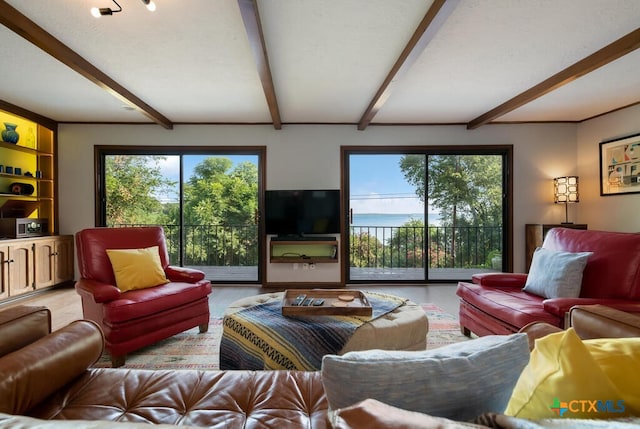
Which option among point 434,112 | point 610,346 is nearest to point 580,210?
point 434,112

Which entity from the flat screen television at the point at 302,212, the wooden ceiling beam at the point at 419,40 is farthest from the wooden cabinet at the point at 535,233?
the wooden ceiling beam at the point at 419,40

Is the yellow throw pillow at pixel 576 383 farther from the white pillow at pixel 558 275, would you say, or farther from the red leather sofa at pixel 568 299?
the white pillow at pixel 558 275

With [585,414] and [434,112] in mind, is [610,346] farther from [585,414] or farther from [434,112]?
[434,112]

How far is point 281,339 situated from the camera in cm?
172

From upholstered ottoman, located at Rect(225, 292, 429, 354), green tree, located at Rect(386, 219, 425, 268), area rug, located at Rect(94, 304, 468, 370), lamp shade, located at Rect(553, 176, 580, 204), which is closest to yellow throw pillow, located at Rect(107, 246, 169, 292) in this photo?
area rug, located at Rect(94, 304, 468, 370)

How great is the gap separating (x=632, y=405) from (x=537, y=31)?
8.44ft

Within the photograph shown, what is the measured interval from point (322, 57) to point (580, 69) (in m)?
2.32

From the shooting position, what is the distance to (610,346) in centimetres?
72

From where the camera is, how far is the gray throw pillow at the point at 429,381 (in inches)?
23.8

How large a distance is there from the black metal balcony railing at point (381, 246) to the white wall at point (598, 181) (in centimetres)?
117

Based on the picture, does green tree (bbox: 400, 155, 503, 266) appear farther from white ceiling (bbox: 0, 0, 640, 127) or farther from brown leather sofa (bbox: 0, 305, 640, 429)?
brown leather sofa (bbox: 0, 305, 640, 429)

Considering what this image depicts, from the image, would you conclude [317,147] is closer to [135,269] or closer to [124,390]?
[135,269]

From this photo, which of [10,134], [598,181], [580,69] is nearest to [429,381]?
[580,69]

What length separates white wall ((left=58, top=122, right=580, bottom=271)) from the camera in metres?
4.36
